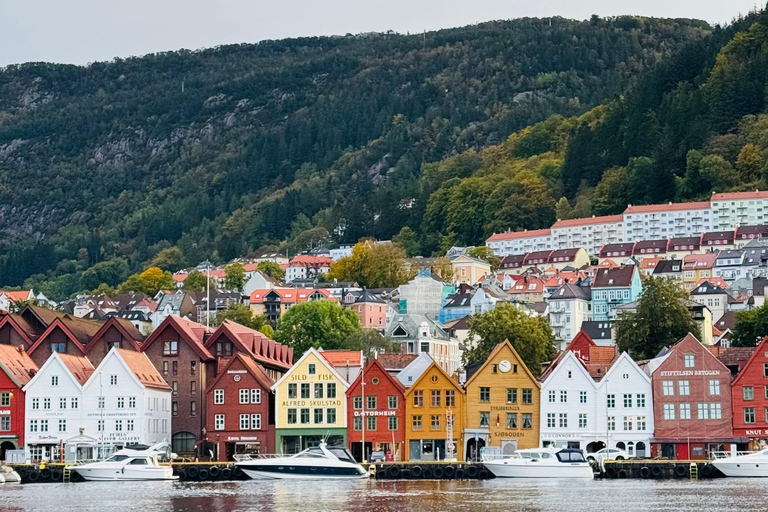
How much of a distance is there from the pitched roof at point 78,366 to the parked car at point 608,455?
123ft

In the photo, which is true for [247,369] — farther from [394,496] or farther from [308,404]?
[394,496]

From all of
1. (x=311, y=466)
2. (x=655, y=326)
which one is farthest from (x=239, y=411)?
(x=655, y=326)

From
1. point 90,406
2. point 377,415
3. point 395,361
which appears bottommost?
point 377,415

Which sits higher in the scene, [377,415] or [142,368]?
[142,368]

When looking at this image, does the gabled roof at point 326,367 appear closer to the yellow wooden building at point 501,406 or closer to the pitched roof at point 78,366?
the yellow wooden building at point 501,406

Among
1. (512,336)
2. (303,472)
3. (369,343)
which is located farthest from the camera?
(369,343)

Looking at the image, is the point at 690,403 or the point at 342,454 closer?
the point at 342,454

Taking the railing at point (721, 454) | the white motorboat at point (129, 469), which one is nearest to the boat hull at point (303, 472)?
the white motorboat at point (129, 469)

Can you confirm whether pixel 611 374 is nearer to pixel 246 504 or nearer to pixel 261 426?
pixel 261 426

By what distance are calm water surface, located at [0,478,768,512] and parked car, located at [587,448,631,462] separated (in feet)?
33.3

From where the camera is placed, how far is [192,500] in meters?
81.2

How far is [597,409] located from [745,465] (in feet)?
54.4

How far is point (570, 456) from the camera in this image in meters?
100

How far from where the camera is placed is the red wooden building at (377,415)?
113438 mm
